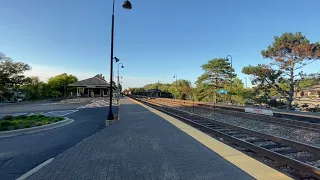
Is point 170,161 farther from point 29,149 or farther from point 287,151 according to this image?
point 29,149

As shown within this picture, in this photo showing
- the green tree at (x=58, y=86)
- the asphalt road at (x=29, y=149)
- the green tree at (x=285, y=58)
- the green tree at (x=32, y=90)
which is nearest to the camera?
the asphalt road at (x=29, y=149)

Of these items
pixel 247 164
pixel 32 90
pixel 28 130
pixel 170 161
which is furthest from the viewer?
pixel 32 90

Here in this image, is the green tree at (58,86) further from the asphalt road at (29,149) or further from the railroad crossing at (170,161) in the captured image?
the railroad crossing at (170,161)

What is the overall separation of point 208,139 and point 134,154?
315 centimetres

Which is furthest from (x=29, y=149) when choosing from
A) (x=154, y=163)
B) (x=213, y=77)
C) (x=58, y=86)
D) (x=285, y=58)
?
(x=58, y=86)

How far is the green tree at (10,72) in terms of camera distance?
50188 mm

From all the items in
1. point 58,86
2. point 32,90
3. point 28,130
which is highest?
point 58,86

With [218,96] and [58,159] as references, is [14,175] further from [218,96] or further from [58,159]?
[218,96]

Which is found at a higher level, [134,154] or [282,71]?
[282,71]

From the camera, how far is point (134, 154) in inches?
233

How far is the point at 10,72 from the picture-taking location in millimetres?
51156

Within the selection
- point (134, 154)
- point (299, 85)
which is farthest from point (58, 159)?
point (299, 85)

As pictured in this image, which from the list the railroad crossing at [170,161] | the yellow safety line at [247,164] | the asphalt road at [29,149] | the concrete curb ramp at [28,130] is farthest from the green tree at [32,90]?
the yellow safety line at [247,164]

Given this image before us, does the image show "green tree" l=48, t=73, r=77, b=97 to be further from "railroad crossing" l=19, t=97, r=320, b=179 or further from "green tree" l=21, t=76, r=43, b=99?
"railroad crossing" l=19, t=97, r=320, b=179
